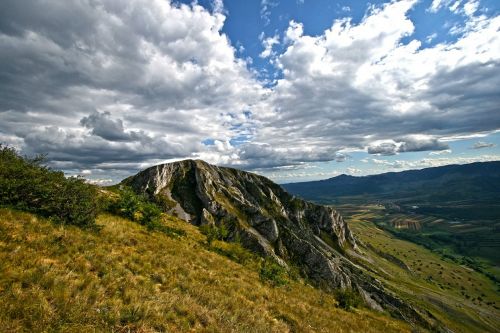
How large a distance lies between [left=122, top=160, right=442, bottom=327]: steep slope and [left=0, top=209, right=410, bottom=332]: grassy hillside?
213ft

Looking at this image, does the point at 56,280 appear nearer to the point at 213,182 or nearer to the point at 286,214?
the point at 213,182

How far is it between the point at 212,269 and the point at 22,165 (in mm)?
14880

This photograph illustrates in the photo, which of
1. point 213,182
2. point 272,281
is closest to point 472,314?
point 213,182

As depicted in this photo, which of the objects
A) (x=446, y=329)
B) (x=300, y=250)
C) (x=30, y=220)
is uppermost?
(x=30, y=220)

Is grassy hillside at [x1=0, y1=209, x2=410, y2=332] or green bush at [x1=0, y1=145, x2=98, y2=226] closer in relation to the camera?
grassy hillside at [x1=0, y1=209, x2=410, y2=332]

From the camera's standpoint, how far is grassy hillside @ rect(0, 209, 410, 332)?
9.48 m

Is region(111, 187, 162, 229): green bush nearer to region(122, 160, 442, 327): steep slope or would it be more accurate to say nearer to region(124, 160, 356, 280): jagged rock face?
region(122, 160, 442, 327): steep slope

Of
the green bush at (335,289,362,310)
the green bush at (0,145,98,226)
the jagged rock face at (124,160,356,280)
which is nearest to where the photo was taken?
the green bush at (0,145,98,226)

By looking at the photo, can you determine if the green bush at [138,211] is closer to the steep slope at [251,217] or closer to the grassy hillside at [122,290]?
the grassy hillside at [122,290]

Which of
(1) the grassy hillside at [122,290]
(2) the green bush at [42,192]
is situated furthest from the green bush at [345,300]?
(2) the green bush at [42,192]

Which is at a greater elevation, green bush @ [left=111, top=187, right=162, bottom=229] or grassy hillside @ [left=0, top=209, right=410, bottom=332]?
green bush @ [left=111, top=187, right=162, bottom=229]

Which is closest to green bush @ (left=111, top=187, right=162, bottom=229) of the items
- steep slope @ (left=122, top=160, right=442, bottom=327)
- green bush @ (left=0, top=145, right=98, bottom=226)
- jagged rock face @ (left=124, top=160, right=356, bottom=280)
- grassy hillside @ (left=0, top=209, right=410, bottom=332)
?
grassy hillside @ (left=0, top=209, right=410, bottom=332)

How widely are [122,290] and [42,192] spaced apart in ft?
33.2

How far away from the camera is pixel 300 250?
12050cm
